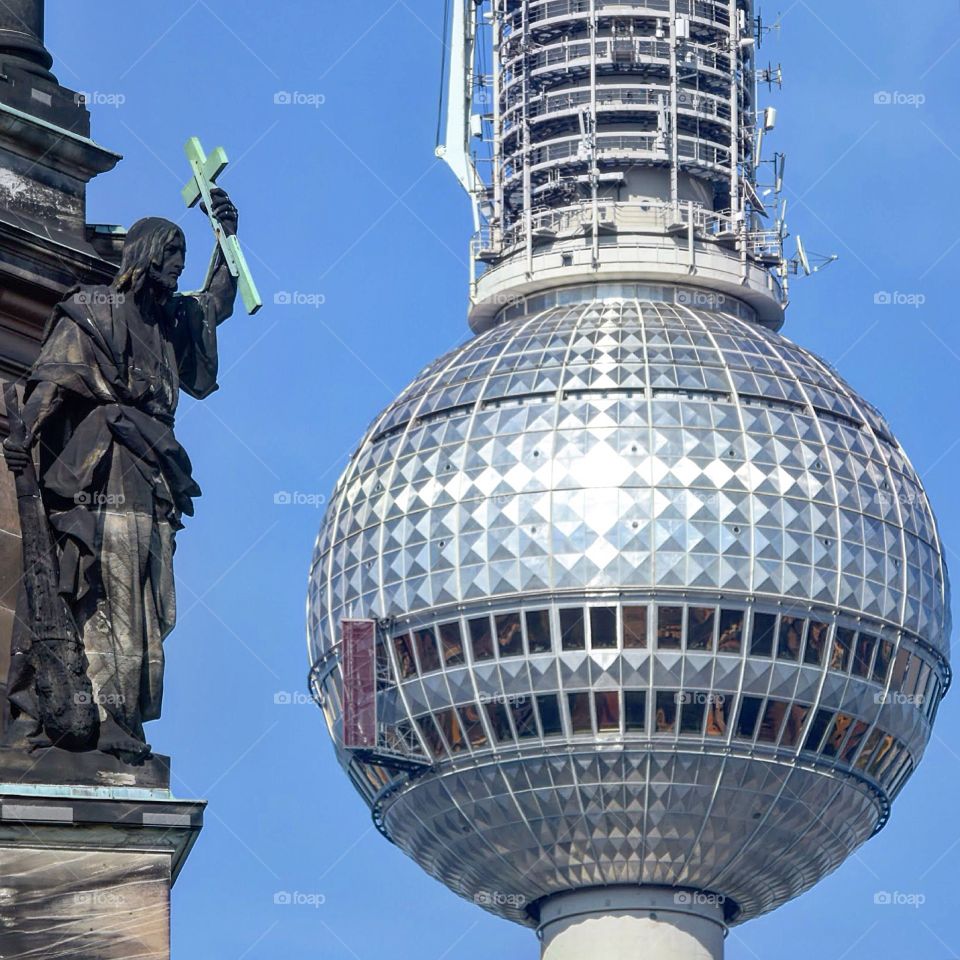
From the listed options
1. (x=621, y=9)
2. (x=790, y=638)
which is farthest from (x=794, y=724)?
(x=621, y=9)

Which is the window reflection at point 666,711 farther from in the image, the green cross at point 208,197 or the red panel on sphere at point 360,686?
the green cross at point 208,197

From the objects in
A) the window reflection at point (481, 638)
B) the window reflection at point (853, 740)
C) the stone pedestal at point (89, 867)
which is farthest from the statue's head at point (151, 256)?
the window reflection at point (853, 740)

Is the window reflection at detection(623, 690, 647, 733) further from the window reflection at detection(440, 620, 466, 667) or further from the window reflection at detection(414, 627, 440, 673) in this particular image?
the window reflection at detection(414, 627, 440, 673)

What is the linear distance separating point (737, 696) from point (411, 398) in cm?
2389

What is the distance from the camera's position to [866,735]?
160m

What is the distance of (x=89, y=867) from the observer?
29625mm

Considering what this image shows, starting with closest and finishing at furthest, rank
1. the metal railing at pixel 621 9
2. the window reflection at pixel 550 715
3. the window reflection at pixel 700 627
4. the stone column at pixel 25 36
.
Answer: the stone column at pixel 25 36 < the window reflection at pixel 550 715 < the window reflection at pixel 700 627 < the metal railing at pixel 621 9

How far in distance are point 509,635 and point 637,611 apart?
21.0ft

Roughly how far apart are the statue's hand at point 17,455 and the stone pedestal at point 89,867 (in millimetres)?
3060

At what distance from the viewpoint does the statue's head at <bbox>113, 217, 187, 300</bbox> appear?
105ft

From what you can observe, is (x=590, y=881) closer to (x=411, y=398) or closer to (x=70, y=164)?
(x=411, y=398)

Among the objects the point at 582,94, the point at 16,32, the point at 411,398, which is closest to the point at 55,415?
the point at 16,32

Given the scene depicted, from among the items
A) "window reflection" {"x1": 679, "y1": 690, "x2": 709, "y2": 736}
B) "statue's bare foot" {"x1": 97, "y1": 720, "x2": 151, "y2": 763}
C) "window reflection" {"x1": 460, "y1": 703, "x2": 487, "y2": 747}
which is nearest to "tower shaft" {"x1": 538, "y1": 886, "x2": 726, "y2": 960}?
"window reflection" {"x1": 679, "y1": 690, "x2": 709, "y2": 736}

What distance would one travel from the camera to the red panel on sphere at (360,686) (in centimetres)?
15850
